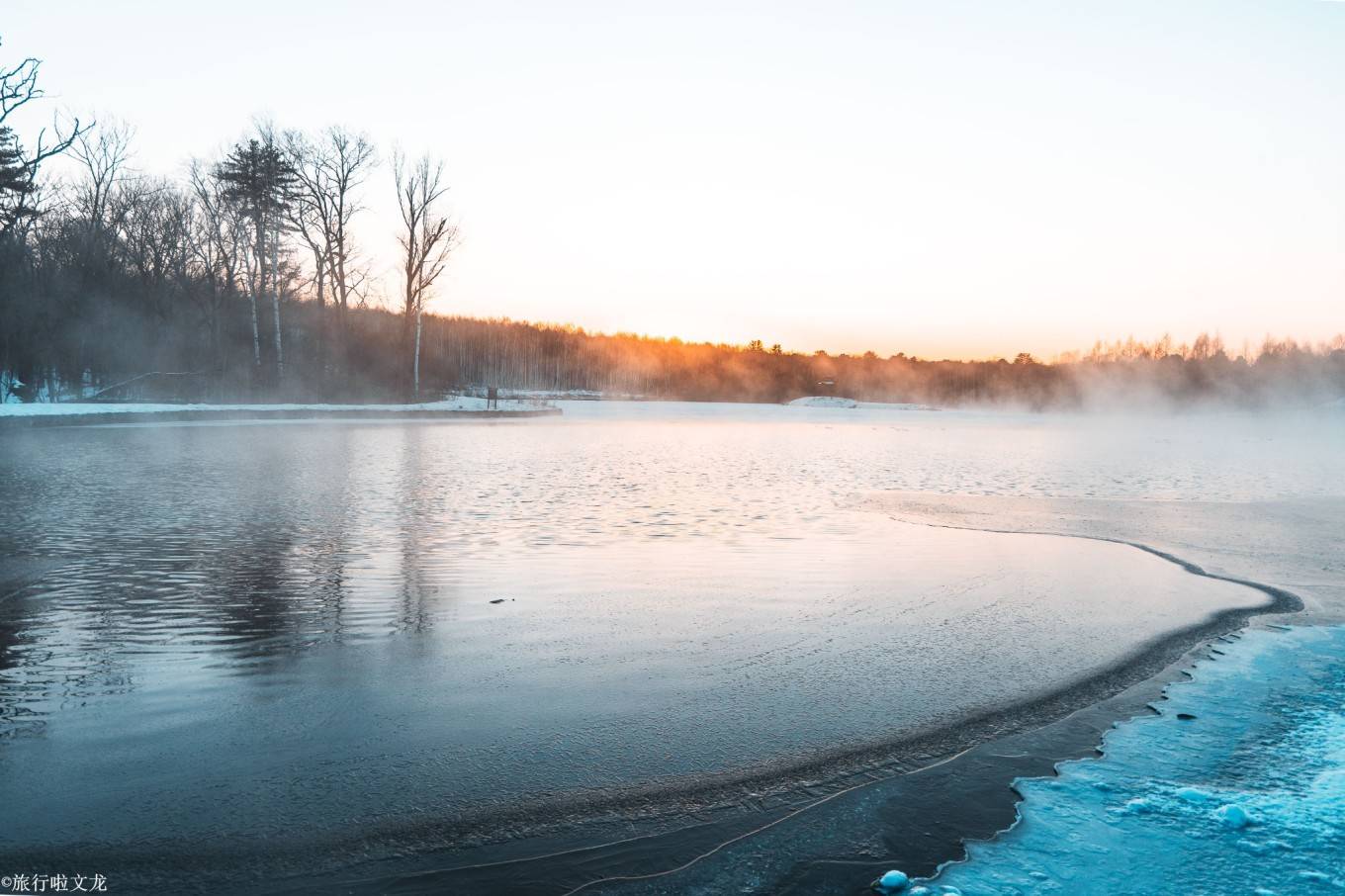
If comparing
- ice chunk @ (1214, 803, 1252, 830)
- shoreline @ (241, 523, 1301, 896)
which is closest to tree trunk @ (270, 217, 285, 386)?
shoreline @ (241, 523, 1301, 896)

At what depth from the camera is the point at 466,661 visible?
15.3 feet

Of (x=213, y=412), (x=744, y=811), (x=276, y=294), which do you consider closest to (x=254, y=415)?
(x=213, y=412)

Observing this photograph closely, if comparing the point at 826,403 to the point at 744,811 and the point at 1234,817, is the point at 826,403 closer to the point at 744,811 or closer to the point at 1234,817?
the point at 1234,817

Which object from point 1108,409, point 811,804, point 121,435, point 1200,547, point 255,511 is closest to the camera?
point 811,804

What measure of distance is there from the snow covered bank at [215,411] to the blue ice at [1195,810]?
84.0ft

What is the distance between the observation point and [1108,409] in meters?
80.2

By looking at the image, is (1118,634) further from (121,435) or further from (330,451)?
(121,435)

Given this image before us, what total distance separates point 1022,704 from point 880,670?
2.49 feet

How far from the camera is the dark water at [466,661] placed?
114 inches

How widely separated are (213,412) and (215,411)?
179 millimetres

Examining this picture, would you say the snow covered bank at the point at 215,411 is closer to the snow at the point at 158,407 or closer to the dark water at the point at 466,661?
the snow at the point at 158,407

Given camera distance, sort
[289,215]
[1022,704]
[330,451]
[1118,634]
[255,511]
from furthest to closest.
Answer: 1. [289,215]
2. [330,451]
3. [255,511]
4. [1118,634]
5. [1022,704]

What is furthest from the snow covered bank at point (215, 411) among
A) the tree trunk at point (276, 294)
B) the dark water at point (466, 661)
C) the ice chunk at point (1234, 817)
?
the ice chunk at point (1234, 817)

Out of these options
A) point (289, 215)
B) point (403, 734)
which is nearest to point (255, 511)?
point (403, 734)
